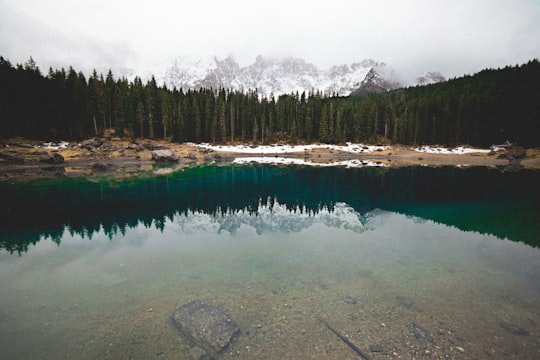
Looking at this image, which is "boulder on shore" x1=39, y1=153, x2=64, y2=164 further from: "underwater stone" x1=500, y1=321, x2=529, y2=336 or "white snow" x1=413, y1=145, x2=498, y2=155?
"white snow" x1=413, y1=145, x2=498, y2=155

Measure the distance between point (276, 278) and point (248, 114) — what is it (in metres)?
92.8

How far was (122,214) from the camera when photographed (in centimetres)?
2036

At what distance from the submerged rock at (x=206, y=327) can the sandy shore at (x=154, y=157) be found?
43.4 metres

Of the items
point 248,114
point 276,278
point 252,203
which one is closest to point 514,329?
point 276,278

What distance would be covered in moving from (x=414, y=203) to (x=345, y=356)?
2207cm

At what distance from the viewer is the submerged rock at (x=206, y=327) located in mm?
6809

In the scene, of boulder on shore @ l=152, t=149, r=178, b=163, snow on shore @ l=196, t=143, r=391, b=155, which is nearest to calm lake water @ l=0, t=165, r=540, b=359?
boulder on shore @ l=152, t=149, r=178, b=163

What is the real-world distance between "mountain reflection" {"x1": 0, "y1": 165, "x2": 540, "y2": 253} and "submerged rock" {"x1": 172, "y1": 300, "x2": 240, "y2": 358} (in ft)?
30.9

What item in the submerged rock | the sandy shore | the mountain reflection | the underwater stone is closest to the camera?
the submerged rock

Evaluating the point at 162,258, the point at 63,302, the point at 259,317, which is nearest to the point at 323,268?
the point at 259,317

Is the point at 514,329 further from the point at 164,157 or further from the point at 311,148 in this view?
the point at 311,148

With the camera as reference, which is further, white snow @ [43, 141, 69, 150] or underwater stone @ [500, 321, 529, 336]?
white snow @ [43, 141, 69, 150]

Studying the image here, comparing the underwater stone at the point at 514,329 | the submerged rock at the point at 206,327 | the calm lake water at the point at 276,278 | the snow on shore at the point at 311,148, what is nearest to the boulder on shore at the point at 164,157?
the snow on shore at the point at 311,148

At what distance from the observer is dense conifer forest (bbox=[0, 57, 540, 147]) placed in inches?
2345
